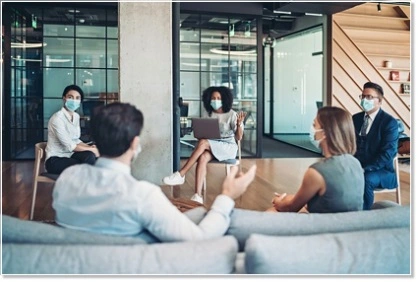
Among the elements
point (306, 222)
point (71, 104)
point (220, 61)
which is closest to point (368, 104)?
point (306, 222)

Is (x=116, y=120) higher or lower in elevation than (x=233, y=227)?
higher

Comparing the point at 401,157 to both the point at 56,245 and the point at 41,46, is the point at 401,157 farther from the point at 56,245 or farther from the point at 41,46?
the point at 56,245

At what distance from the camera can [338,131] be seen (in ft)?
7.23

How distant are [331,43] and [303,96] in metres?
2.27

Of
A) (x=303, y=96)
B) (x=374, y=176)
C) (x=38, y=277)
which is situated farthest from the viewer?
(x=303, y=96)

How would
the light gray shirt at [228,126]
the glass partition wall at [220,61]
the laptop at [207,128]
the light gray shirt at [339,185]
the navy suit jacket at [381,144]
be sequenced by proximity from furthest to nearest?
the glass partition wall at [220,61] < the light gray shirt at [228,126] < the laptop at [207,128] < the navy suit jacket at [381,144] < the light gray shirt at [339,185]

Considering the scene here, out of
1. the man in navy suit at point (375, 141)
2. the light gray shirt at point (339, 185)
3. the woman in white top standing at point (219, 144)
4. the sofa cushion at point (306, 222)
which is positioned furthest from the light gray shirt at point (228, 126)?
the sofa cushion at point (306, 222)

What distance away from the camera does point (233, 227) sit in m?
1.60

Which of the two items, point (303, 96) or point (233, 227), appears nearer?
point (233, 227)

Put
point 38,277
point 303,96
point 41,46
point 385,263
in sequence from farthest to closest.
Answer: point 303,96 < point 41,46 < point 385,263 < point 38,277

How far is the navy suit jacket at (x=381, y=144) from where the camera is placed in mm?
3637

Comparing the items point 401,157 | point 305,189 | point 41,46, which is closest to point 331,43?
point 401,157

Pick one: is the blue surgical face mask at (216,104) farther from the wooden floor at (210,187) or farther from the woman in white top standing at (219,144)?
the wooden floor at (210,187)

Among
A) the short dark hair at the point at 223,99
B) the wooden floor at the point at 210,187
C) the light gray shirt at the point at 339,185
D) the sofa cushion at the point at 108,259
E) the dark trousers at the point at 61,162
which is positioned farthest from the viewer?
the short dark hair at the point at 223,99
